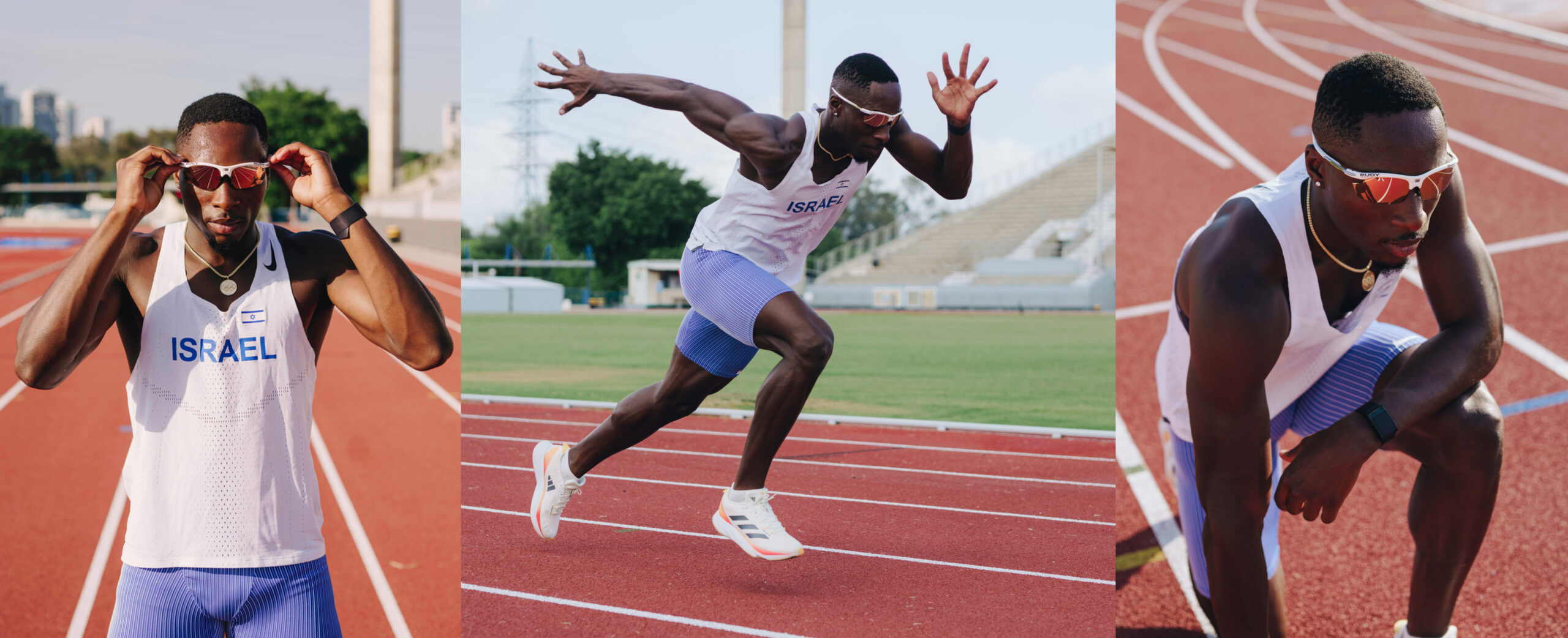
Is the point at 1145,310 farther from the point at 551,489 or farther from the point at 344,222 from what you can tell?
the point at 344,222

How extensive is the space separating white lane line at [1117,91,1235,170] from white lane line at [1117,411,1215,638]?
9.94 metres

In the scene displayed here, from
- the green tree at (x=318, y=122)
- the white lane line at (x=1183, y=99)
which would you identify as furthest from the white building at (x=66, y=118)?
the white lane line at (x=1183, y=99)

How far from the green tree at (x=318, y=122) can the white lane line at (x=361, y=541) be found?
48669mm

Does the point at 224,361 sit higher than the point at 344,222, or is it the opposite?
the point at 344,222

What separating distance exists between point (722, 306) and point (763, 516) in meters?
0.72

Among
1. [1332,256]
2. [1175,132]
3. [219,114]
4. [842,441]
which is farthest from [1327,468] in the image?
[1175,132]

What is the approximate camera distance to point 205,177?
1970mm

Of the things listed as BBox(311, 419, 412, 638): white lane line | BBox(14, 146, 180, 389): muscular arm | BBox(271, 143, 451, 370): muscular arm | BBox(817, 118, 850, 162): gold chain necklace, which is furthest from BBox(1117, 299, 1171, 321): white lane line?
BBox(14, 146, 180, 389): muscular arm

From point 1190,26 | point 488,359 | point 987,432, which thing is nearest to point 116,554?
point 987,432

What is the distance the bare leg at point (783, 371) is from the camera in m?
3.36

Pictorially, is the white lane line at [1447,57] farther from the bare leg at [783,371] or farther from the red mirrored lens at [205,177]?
the red mirrored lens at [205,177]

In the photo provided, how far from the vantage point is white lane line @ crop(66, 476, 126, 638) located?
14.1 feet

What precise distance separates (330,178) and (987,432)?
19.1 feet

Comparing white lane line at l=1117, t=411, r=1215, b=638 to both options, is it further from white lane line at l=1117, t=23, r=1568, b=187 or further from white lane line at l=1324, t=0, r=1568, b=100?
white lane line at l=1324, t=0, r=1568, b=100
